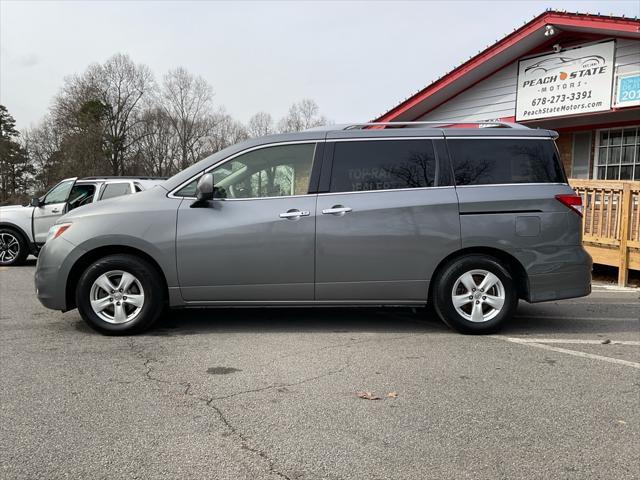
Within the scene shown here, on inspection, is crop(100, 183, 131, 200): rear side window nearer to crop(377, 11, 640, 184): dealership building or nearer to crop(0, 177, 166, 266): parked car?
crop(0, 177, 166, 266): parked car

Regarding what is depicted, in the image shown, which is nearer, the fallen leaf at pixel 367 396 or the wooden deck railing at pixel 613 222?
the fallen leaf at pixel 367 396

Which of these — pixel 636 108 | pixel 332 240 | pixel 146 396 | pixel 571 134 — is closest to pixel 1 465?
pixel 146 396

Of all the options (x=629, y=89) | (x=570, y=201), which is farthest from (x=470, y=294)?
(x=629, y=89)

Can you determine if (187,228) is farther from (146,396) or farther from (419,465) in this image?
(419,465)

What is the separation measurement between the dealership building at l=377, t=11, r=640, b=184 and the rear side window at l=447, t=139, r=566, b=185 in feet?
19.4

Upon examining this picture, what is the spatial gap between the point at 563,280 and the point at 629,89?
677cm

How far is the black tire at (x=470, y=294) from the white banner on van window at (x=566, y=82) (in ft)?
23.6

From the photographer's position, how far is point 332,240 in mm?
5371

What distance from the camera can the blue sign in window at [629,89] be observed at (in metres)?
10.3

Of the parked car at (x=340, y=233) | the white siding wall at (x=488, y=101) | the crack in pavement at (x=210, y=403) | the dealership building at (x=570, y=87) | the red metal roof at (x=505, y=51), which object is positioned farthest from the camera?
the white siding wall at (x=488, y=101)

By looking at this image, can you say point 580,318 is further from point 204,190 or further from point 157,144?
point 157,144

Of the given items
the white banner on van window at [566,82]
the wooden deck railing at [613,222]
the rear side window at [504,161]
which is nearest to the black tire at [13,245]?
the rear side window at [504,161]

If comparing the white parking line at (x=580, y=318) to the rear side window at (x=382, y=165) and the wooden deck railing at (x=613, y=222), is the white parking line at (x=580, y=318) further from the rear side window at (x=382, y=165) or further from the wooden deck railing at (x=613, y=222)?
the wooden deck railing at (x=613, y=222)

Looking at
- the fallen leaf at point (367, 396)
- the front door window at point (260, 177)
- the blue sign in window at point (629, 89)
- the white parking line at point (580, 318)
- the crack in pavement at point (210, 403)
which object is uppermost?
the blue sign in window at point (629, 89)
